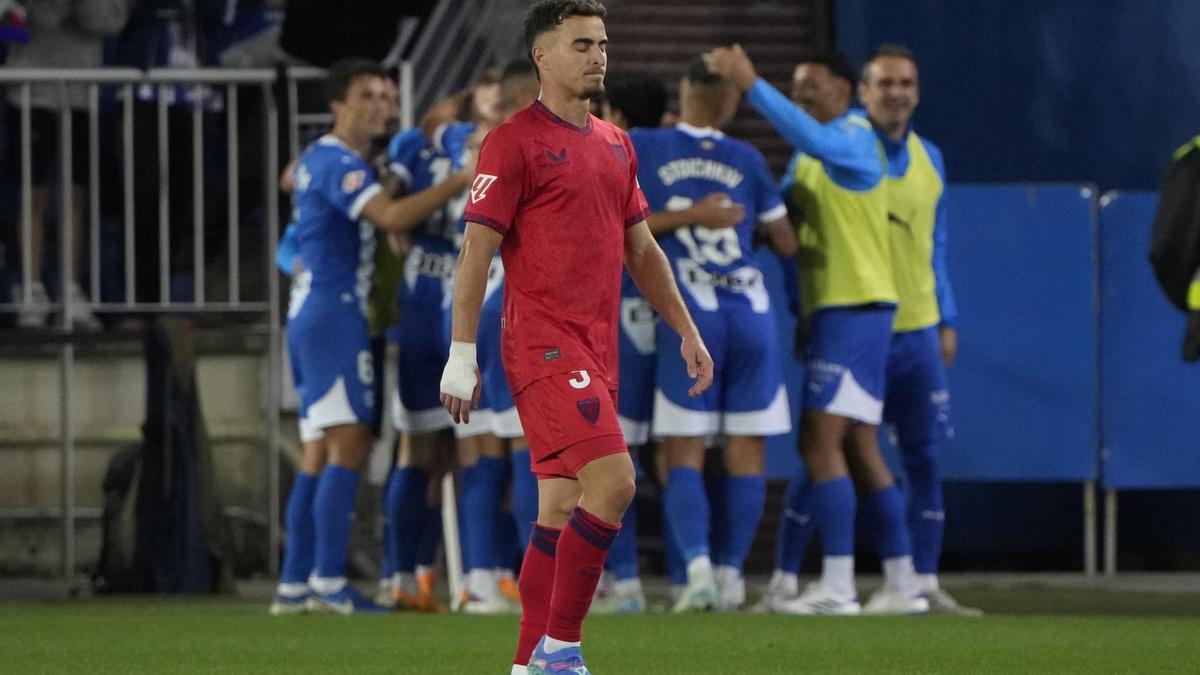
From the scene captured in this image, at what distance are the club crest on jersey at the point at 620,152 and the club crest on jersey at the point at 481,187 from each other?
1.31ft

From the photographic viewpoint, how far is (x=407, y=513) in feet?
32.6

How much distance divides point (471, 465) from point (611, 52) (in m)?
3.79

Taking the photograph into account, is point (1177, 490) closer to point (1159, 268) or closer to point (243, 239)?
point (1159, 268)

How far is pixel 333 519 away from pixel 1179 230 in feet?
12.1

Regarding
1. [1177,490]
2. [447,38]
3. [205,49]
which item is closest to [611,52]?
[447,38]

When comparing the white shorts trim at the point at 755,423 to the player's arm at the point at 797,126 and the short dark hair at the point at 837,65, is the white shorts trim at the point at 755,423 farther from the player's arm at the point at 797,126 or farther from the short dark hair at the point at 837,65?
the short dark hair at the point at 837,65

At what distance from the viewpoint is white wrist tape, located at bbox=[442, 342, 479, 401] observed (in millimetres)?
5641

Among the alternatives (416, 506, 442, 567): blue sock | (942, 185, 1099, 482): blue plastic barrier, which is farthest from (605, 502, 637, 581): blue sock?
(942, 185, 1099, 482): blue plastic barrier

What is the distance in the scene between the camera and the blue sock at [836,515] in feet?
31.1

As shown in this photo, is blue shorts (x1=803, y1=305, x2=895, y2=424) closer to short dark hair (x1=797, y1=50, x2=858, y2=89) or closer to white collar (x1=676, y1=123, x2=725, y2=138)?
white collar (x1=676, y1=123, x2=725, y2=138)

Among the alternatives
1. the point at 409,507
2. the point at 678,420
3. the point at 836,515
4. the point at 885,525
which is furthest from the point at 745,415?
the point at 409,507

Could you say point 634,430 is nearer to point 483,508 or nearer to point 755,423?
point 755,423

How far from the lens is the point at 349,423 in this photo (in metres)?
9.47

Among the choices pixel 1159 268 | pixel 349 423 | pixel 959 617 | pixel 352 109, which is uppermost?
pixel 352 109
